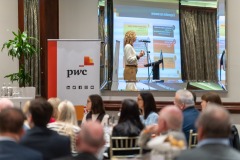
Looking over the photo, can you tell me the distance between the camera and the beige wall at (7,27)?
9086 millimetres

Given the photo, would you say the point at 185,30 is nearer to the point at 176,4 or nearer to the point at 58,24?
the point at 176,4

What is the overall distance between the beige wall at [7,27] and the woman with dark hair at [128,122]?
466cm

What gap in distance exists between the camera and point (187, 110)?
5.30m

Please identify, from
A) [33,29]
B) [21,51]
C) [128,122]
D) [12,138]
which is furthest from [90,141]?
[33,29]

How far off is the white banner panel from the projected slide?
32.7 inches

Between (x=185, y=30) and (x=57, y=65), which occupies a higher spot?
(x=185, y=30)

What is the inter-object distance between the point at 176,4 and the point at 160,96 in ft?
5.59

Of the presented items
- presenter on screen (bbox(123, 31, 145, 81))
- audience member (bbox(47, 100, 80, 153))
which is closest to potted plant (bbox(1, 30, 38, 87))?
presenter on screen (bbox(123, 31, 145, 81))

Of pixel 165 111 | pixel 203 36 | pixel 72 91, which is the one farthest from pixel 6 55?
pixel 165 111

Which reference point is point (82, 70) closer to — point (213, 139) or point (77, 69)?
point (77, 69)

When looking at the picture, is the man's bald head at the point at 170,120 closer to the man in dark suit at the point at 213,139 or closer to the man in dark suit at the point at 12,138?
the man in dark suit at the point at 213,139

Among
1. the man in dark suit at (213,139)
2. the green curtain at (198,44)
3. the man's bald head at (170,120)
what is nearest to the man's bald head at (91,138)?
the man in dark suit at (213,139)

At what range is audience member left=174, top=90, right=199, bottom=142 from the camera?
16.6ft

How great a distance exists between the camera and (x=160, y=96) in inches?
339
